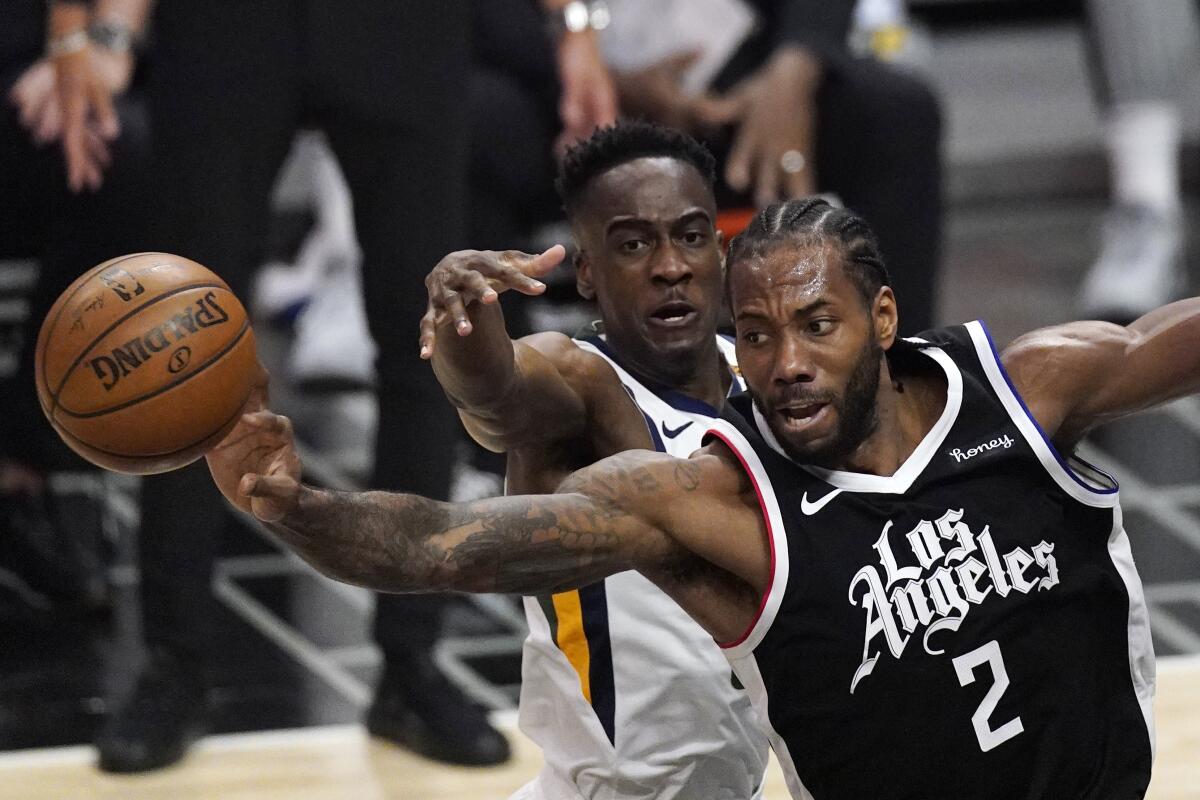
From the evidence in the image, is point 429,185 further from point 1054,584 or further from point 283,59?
point 1054,584

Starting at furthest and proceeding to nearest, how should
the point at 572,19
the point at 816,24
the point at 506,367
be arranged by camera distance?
the point at 816,24 < the point at 572,19 < the point at 506,367

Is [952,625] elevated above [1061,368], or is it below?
below

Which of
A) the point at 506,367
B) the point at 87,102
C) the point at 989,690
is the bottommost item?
the point at 989,690

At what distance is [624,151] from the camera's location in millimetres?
3465

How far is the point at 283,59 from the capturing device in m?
4.36

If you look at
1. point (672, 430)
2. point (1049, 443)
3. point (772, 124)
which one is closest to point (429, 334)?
point (672, 430)

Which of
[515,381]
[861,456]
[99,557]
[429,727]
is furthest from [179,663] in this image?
[861,456]

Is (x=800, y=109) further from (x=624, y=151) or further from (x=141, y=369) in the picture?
(x=141, y=369)

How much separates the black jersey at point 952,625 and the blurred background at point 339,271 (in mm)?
1747

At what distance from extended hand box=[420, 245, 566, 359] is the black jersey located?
350 mm

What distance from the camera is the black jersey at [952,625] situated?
8.80 ft

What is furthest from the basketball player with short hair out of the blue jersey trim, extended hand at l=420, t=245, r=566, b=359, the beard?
the blue jersey trim

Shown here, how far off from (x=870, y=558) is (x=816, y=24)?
3257 millimetres

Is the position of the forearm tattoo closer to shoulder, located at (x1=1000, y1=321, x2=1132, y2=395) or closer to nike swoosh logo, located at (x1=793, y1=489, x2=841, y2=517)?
nike swoosh logo, located at (x1=793, y1=489, x2=841, y2=517)
